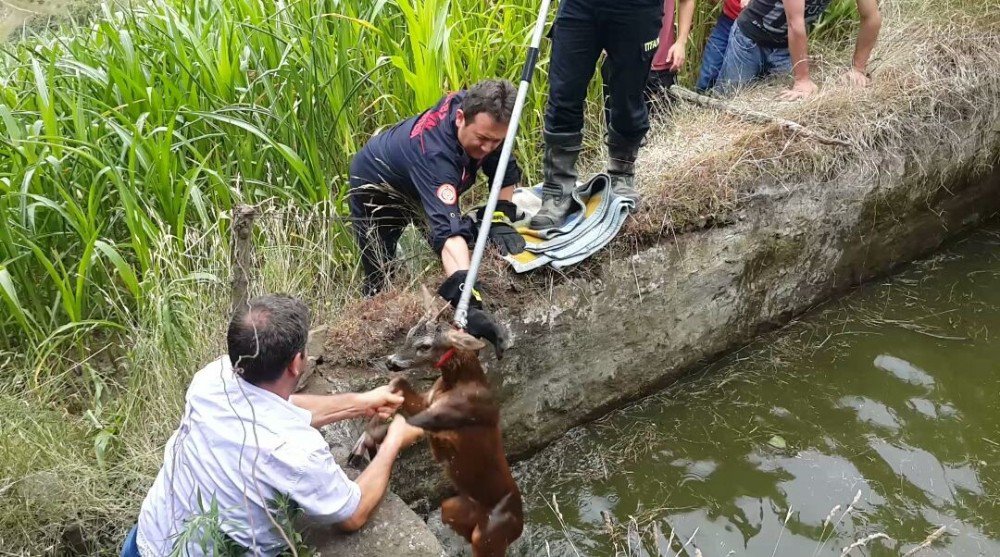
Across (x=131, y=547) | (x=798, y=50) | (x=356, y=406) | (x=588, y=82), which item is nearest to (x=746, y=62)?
(x=798, y=50)

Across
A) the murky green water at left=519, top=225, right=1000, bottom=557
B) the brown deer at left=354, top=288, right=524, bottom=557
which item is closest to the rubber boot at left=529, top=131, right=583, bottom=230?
the murky green water at left=519, top=225, right=1000, bottom=557

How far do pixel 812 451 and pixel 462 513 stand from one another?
1.92 meters

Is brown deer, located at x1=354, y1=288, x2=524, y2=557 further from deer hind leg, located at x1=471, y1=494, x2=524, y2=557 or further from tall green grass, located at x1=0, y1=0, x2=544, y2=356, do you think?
tall green grass, located at x1=0, y1=0, x2=544, y2=356

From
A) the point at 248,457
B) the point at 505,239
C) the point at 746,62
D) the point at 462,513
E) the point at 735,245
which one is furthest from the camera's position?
the point at 746,62

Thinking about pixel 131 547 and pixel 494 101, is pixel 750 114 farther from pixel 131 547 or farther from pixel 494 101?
pixel 131 547

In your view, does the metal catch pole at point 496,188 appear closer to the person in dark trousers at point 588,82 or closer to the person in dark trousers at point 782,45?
the person in dark trousers at point 588,82

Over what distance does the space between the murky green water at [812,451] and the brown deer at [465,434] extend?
0.55m

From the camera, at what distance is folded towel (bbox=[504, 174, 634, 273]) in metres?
3.88

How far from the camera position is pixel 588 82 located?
398 centimetres

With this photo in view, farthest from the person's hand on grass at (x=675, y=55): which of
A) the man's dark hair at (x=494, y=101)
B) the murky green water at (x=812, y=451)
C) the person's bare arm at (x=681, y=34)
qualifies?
the man's dark hair at (x=494, y=101)

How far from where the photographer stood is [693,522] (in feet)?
12.2

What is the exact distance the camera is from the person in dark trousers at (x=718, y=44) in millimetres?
5727

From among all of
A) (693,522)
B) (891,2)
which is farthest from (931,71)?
(693,522)

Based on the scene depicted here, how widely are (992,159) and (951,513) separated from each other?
2.97m
